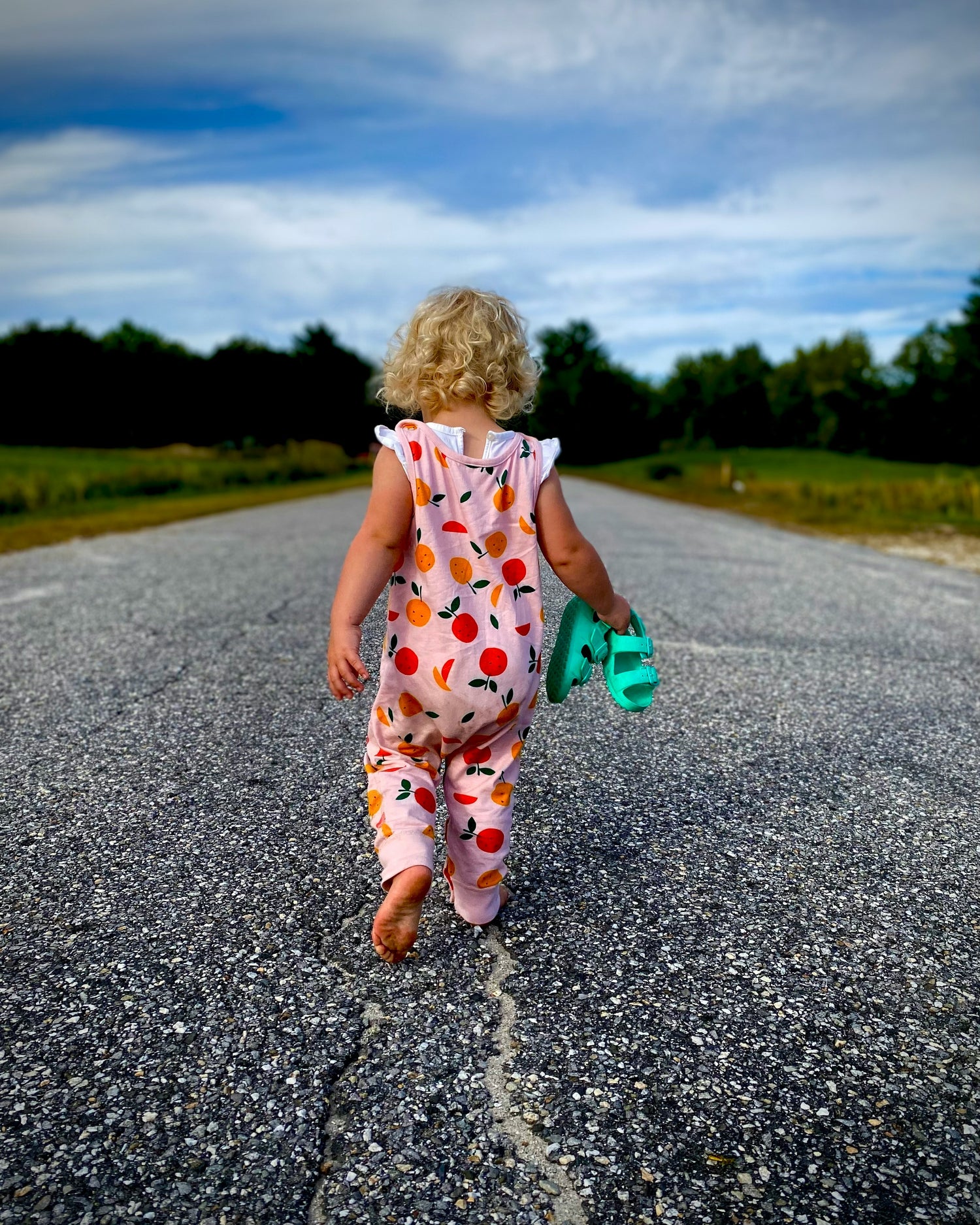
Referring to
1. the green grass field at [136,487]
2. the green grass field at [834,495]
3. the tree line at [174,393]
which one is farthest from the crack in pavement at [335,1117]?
the tree line at [174,393]

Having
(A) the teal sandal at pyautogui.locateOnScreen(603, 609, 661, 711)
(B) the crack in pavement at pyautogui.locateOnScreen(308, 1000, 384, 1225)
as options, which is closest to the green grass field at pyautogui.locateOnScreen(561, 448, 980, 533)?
(A) the teal sandal at pyautogui.locateOnScreen(603, 609, 661, 711)

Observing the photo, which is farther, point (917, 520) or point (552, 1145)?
point (917, 520)

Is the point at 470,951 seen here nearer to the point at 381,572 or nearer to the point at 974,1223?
the point at 381,572

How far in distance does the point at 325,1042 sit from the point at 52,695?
3.06 metres

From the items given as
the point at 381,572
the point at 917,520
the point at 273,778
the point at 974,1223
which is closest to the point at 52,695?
the point at 273,778

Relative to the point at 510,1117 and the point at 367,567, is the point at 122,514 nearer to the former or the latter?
the point at 367,567

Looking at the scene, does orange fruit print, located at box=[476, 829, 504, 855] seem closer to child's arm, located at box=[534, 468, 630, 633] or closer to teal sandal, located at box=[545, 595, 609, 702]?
teal sandal, located at box=[545, 595, 609, 702]

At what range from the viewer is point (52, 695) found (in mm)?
4441

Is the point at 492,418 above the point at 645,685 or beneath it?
above

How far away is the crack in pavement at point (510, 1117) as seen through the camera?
61.2 inches

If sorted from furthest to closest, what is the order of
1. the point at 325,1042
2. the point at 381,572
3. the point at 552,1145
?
the point at 381,572
the point at 325,1042
the point at 552,1145

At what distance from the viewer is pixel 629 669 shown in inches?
98.7

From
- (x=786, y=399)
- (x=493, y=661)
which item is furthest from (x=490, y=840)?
(x=786, y=399)

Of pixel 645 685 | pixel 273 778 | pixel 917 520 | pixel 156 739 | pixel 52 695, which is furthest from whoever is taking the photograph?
pixel 917 520
